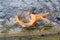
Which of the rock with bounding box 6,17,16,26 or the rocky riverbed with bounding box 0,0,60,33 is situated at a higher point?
the rocky riverbed with bounding box 0,0,60,33

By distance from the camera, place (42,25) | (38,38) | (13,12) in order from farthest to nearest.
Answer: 1. (13,12)
2. (42,25)
3. (38,38)

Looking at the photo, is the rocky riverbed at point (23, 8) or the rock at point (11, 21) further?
the rocky riverbed at point (23, 8)

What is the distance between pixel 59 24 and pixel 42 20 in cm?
35

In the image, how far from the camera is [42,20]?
705 cm

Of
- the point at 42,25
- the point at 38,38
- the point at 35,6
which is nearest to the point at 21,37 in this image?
the point at 38,38

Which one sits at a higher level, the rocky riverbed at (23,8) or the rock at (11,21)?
the rocky riverbed at (23,8)

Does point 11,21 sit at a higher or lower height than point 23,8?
lower

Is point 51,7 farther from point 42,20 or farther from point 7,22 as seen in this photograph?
point 7,22

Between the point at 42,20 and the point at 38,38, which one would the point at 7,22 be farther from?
the point at 38,38

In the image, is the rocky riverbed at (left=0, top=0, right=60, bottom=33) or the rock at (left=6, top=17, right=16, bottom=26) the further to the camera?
the rocky riverbed at (left=0, top=0, right=60, bottom=33)

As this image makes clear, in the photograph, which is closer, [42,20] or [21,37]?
[21,37]

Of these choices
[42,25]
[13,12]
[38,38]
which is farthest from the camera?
[13,12]

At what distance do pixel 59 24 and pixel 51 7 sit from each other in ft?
2.11

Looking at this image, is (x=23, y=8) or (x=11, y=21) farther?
(x=23, y=8)
